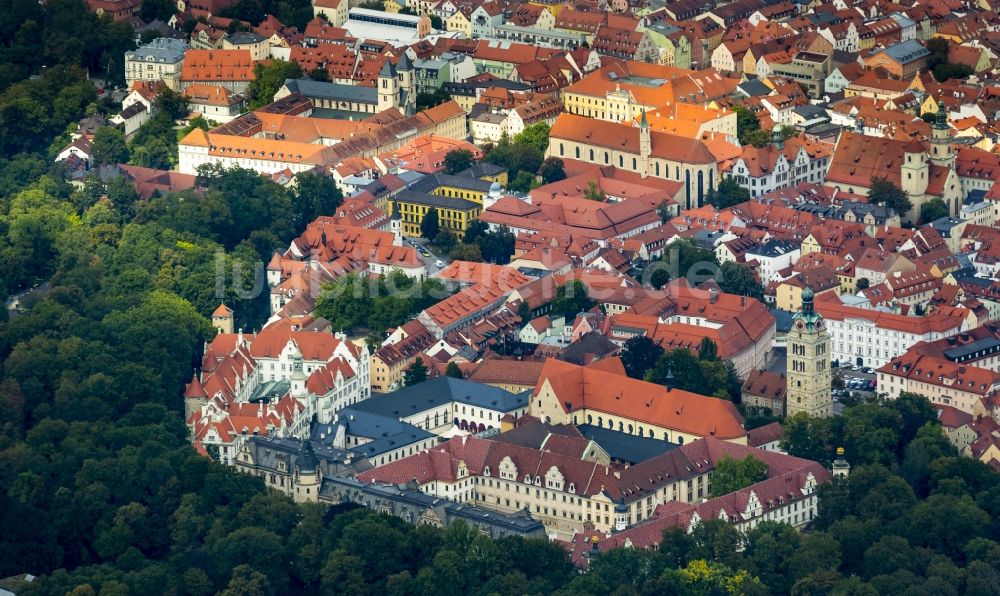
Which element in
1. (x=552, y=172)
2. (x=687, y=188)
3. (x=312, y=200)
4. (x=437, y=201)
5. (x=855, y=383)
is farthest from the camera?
(x=552, y=172)

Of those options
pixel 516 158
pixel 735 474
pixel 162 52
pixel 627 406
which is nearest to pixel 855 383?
pixel 627 406

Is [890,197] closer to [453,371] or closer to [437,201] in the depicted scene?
[437,201]

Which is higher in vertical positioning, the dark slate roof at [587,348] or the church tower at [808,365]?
the church tower at [808,365]

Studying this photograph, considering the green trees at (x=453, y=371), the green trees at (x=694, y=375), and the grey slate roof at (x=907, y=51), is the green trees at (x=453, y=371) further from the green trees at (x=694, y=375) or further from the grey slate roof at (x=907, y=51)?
the grey slate roof at (x=907, y=51)

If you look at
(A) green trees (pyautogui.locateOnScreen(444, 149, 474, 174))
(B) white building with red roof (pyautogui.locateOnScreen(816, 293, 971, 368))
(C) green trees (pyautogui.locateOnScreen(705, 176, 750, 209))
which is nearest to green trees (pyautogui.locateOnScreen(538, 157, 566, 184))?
(A) green trees (pyautogui.locateOnScreen(444, 149, 474, 174))

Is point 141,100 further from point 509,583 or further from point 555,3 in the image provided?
point 509,583

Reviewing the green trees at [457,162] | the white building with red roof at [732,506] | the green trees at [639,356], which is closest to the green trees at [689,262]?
the green trees at [639,356]
